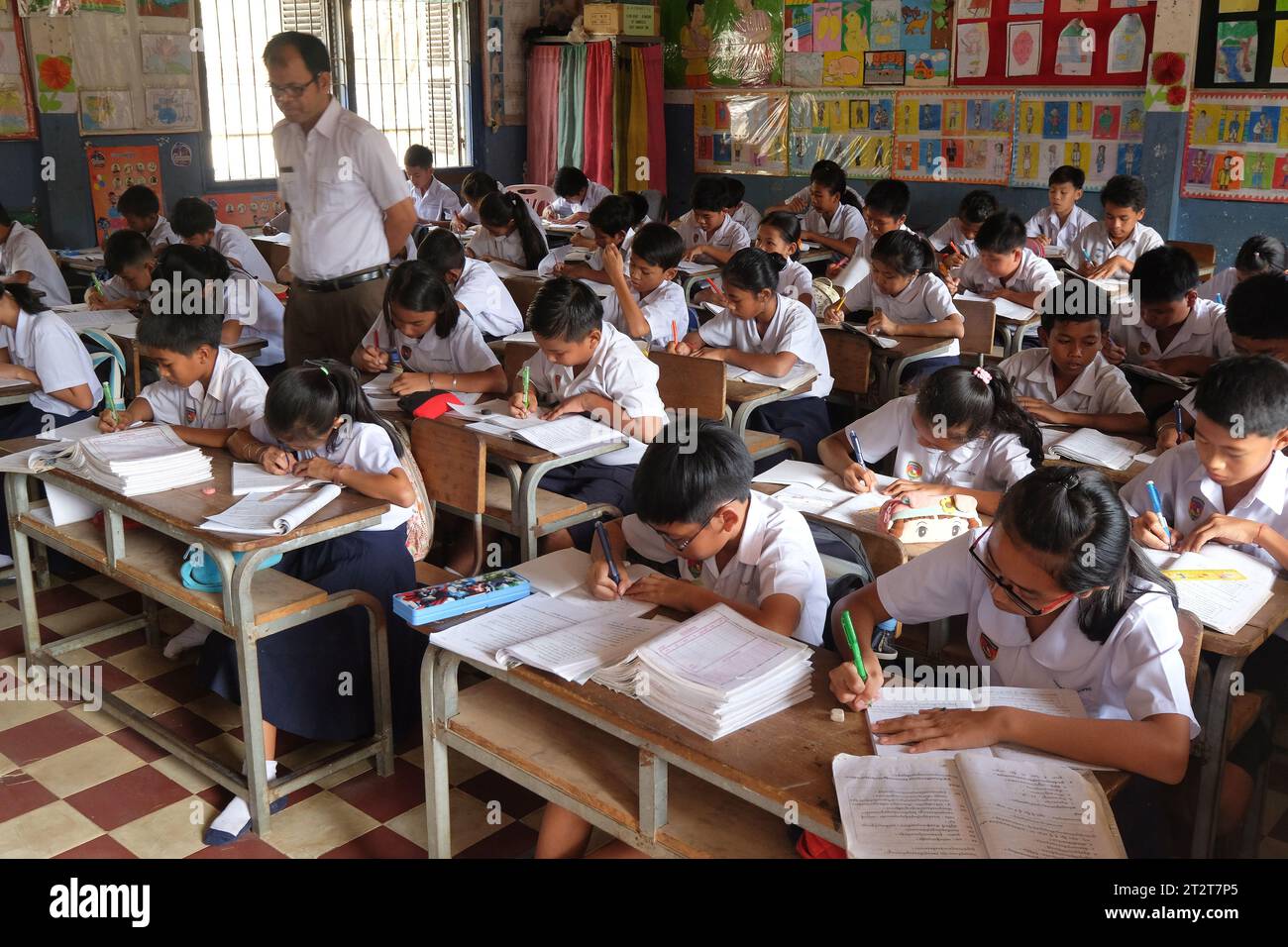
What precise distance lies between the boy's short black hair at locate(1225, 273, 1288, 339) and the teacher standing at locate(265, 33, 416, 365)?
2524 mm

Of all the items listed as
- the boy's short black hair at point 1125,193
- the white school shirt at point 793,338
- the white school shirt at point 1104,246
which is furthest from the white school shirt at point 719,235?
the white school shirt at point 793,338

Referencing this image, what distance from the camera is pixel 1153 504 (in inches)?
97.7

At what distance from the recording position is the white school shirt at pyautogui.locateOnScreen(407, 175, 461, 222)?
864cm

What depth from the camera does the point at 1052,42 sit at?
739cm

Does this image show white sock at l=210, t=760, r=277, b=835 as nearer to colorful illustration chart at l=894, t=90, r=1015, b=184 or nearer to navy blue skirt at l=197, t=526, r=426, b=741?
navy blue skirt at l=197, t=526, r=426, b=741

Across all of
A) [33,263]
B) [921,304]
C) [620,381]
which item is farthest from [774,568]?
[33,263]

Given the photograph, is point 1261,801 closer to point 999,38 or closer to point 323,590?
point 323,590

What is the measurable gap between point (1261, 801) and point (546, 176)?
834cm

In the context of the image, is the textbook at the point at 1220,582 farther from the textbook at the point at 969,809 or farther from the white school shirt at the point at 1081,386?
the white school shirt at the point at 1081,386

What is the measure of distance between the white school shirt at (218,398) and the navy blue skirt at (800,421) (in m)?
1.70

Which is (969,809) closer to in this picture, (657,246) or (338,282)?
(338,282)

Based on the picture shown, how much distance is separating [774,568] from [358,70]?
776 centimetres

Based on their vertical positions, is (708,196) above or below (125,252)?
above

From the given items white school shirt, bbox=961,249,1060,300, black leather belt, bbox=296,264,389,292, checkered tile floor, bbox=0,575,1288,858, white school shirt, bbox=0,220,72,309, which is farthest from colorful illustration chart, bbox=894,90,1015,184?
checkered tile floor, bbox=0,575,1288,858
